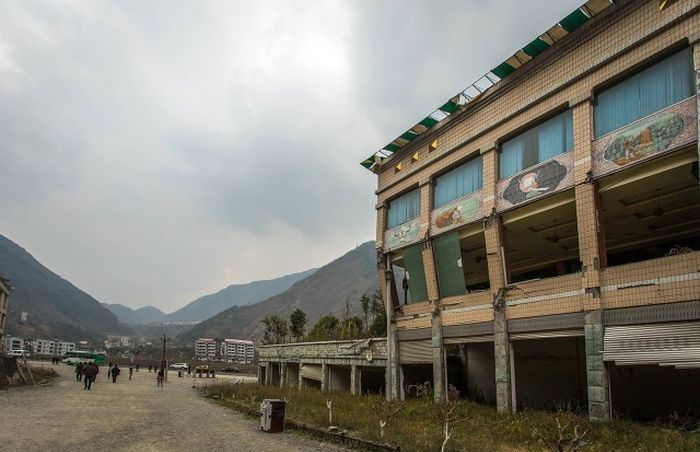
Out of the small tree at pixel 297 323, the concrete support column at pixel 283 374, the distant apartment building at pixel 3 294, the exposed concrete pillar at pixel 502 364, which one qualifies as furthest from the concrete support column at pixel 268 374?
the distant apartment building at pixel 3 294

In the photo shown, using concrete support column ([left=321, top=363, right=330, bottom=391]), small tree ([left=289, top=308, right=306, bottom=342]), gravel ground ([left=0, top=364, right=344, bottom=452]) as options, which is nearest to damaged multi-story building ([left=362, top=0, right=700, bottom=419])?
concrete support column ([left=321, top=363, right=330, bottom=391])

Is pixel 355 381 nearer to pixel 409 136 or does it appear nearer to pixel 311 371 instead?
pixel 311 371

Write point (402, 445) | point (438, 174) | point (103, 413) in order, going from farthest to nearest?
point (438, 174) → point (103, 413) → point (402, 445)

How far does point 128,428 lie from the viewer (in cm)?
1736

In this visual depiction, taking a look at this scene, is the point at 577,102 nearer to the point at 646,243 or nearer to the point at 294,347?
the point at 646,243

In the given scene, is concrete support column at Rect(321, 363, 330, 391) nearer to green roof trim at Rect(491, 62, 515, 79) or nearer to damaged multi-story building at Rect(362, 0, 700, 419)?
damaged multi-story building at Rect(362, 0, 700, 419)

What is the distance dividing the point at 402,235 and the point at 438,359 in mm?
7081

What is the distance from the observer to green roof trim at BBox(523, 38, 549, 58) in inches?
762

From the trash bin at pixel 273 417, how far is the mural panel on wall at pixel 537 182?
11799 millimetres

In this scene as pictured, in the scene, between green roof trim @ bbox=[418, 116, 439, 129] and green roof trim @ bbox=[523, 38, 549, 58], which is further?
green roof trim @ bbox=[418, 116, 439, 129]

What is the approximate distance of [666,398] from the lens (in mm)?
18625

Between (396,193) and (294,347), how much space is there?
684 inches

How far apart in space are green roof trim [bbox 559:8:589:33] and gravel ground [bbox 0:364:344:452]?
16430 mm

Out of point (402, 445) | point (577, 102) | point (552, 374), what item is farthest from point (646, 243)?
point (402, 445)
